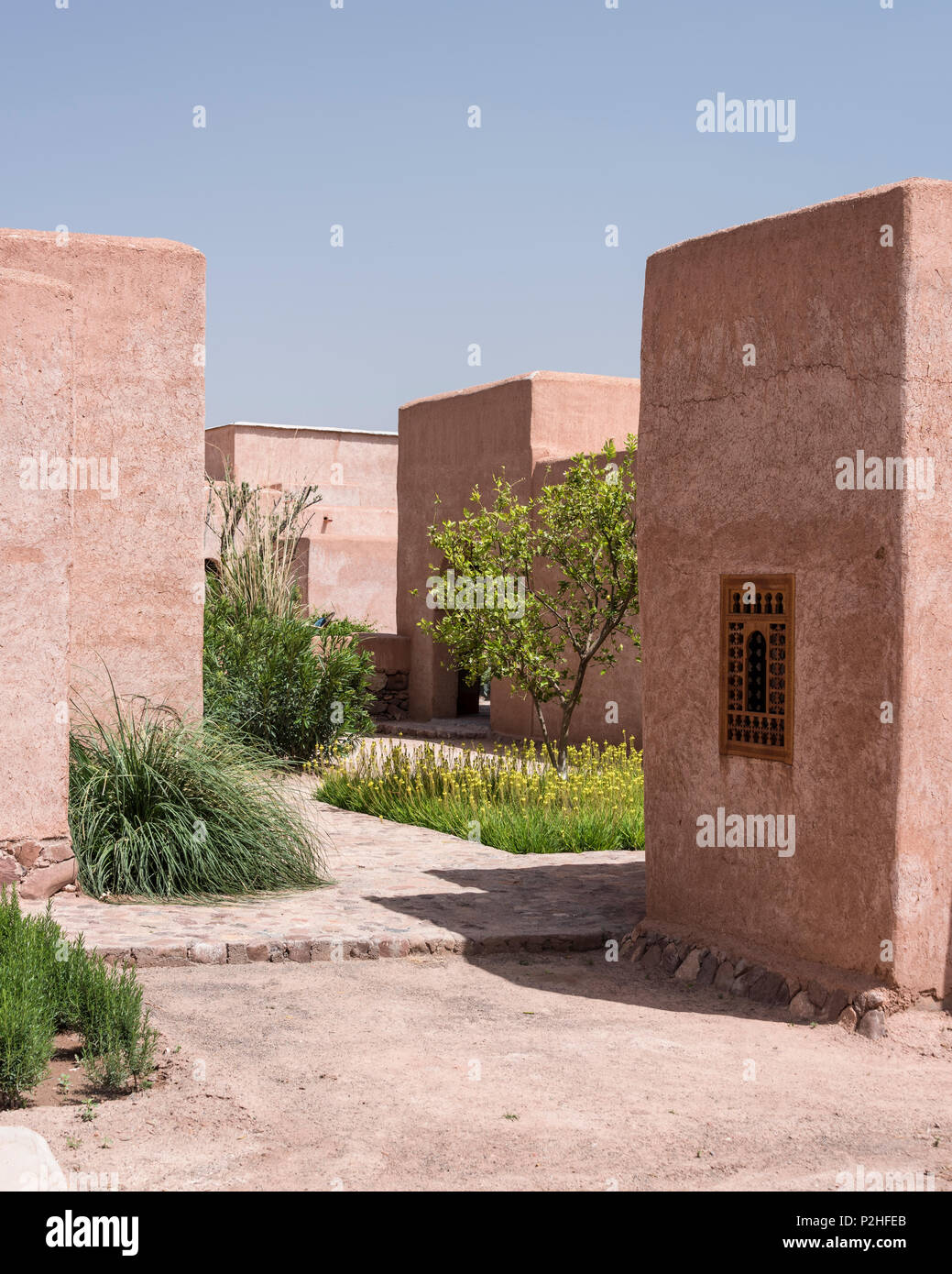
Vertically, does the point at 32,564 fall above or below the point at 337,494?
below

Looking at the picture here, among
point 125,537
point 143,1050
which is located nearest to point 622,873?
point 125,537

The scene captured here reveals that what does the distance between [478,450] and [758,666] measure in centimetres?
1063

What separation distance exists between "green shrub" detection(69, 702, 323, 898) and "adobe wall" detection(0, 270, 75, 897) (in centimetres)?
50

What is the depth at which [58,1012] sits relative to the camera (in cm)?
530

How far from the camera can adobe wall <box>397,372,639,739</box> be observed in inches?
618

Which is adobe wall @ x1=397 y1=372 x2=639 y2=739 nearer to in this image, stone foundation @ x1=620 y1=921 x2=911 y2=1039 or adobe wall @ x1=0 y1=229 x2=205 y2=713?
adobe wall @ x1=0 y1=229 x2=205 y2=713

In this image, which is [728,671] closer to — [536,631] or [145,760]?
[145,760]

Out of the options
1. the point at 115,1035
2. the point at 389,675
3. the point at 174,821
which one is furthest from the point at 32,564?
the point at 389,675

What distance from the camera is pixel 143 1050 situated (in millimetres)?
5059

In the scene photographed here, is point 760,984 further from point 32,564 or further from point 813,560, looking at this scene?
point 32,564

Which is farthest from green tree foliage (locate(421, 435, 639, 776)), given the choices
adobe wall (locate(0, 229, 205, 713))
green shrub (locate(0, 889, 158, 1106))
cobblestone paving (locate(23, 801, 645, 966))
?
green shrub (locate(0, 889, 158, 1106))

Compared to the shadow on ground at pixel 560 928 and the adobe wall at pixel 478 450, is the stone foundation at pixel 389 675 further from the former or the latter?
the shadow on ground at pixel 560 928

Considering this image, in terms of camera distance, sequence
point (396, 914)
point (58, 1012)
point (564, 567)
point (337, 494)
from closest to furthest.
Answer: point (58, 1012) → point (396, 914) → point (564, 567) → point (337, 494)
